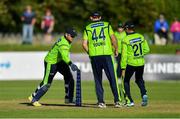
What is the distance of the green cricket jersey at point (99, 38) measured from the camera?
19422 mm

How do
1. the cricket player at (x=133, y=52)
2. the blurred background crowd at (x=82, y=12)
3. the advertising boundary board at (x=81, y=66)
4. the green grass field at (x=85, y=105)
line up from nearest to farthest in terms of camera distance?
the green grass field at (x=85, y=105) < the cricket player at (x=133, y=52) < the advertising boundary board at (x=81, y=66) < the blurred background crowd at (x=82, y=12)

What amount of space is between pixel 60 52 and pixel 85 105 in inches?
65.7

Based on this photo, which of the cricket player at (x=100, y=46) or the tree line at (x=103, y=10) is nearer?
the cricket player at (x=100, y=46)

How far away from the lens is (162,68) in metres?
33.6

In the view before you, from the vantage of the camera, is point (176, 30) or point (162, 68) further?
point (176, 30)

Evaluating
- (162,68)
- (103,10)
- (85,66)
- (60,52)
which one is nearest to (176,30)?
(162,68)

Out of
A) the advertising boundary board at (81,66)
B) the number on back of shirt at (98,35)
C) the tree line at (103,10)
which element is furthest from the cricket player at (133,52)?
the tree line at (103,10)

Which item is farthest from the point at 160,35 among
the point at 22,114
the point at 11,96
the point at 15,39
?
the point at 22,114

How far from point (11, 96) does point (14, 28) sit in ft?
77.7

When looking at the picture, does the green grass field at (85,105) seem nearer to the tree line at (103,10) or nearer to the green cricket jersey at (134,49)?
the green cricket jersey at (134,49)

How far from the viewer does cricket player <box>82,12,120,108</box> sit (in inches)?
765

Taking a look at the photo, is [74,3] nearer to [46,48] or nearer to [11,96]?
[46,48]

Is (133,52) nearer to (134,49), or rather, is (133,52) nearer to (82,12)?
(134,49)

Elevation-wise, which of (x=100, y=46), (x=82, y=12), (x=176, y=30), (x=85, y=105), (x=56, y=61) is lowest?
(x=85, y=105)
